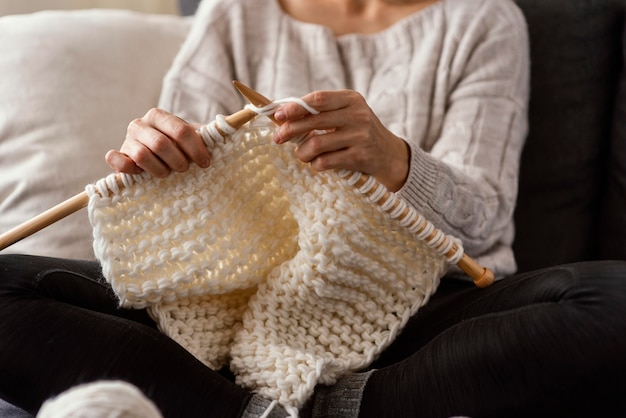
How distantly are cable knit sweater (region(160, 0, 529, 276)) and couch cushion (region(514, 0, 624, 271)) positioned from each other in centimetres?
10

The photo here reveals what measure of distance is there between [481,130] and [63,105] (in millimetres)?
680

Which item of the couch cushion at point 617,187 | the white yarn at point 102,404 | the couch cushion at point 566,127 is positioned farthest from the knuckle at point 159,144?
the couch cushion at point 617,187

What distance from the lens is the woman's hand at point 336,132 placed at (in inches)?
31.9

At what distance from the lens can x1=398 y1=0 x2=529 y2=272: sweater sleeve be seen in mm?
1004

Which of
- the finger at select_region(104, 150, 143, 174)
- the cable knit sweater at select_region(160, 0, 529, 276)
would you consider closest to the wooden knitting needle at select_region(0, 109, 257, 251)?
the finger at select_region(104, 150, 143, 174)

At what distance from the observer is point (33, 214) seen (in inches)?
42.8

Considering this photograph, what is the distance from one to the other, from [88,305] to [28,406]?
132 mm

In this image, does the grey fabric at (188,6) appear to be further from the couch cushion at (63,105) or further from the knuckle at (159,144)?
the knuckle at (159,144)

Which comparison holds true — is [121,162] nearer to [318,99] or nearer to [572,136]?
[318,99]

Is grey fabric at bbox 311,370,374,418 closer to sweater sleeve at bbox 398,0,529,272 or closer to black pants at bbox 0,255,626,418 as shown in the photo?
black pants at bbox 0,255,626,418

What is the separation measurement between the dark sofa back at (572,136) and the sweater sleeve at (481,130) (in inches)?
3.8

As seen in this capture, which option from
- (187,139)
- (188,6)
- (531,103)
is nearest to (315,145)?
(187,139)

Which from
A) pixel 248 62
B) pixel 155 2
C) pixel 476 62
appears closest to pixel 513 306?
pixel 476 62

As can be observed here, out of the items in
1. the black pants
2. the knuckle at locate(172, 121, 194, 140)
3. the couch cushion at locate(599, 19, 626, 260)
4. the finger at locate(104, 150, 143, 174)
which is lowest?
the couch cushion at locate(599, 19, 626, 260)
